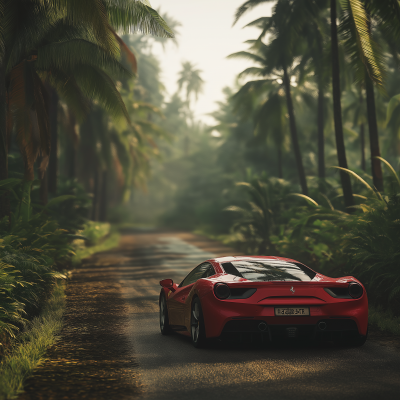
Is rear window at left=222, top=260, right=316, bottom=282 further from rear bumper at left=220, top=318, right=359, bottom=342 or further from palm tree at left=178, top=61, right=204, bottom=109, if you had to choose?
palm tree at left=178, top=61, right=204, bottom=109

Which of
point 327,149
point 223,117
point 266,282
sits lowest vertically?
point 266,282

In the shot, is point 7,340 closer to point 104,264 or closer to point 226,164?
point 104,264

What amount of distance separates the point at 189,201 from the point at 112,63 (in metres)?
51.0

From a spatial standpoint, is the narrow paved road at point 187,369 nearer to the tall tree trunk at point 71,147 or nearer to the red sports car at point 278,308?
the red sports car at point 278,308

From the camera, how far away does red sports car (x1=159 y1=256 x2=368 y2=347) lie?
7.05 metres

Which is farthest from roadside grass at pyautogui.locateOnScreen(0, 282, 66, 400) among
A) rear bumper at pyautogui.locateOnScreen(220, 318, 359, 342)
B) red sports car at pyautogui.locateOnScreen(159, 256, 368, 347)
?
rear bumper at pyautogui.locateOnScreen(220, 318, 359, 342)

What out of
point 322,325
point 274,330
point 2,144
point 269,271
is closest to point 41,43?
point 2,144

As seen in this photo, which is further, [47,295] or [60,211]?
[60,211]

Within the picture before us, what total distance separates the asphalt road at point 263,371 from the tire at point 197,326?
4.7 inches

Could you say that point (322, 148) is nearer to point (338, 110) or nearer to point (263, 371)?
point (338, 110)

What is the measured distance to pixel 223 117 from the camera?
214 ft

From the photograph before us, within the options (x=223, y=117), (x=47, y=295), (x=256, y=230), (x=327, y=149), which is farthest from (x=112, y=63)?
(x=223, y=117)

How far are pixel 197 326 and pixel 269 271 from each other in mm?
1213

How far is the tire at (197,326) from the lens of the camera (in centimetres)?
→ 730
